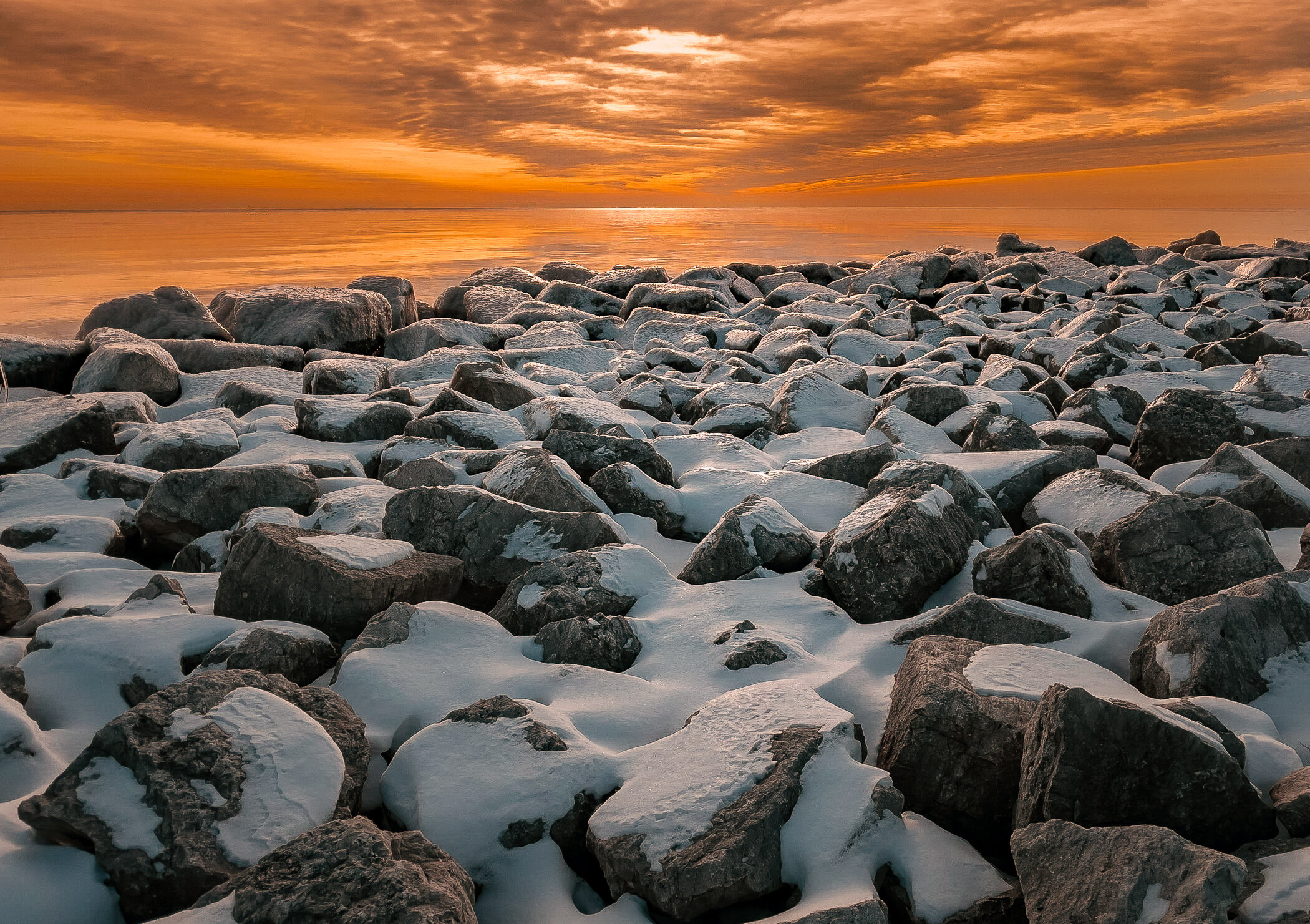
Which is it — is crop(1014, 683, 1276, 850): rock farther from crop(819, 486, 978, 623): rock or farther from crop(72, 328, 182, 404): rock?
crop(72, 328, 182, 404): rock

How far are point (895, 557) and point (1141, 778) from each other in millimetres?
1532

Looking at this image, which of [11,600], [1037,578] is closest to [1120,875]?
[1037,578]

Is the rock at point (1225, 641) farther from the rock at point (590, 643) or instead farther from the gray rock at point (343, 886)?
the gray rock at point (343, 886)

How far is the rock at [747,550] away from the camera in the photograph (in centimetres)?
405

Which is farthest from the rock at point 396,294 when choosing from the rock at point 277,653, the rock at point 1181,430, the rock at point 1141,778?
the rock at point 1141,778

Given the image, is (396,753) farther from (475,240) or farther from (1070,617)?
(475,240)

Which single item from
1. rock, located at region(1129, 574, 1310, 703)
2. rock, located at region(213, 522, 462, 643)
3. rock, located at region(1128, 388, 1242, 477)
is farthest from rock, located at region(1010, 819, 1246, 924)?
rock, located at region(1128, 388, 1242, 477)

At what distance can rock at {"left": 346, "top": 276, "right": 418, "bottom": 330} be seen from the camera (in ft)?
40.7

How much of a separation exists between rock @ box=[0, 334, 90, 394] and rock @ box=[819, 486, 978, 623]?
815 cm

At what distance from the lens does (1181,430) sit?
5402 mm

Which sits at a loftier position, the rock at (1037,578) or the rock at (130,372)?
the rock at (130,372)

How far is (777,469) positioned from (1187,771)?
3426 mm

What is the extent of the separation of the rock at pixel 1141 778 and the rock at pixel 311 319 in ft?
32.3

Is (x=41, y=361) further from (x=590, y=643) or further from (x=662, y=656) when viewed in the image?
(x=662, y=656)
